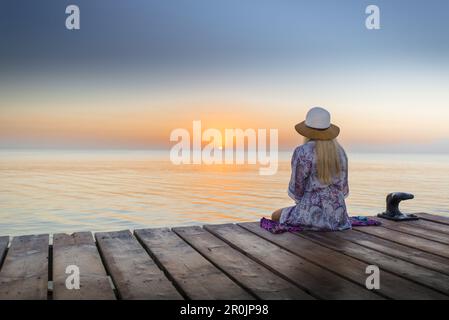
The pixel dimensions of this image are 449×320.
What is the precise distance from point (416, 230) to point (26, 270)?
5.21m

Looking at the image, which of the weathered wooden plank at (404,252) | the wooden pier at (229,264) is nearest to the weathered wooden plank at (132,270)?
the wooden pier at (229,264)

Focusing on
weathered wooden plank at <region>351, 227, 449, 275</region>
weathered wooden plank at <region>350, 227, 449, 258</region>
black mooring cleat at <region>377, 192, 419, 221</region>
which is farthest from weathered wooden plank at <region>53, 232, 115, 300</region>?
black mooring cleat at <region>377, 192, 419, 221</region>

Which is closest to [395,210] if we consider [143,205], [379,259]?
[379,259]

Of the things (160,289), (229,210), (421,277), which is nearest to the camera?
(160,289)

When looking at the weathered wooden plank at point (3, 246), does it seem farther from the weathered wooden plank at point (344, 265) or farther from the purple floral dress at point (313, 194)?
the purple floral dress at point (313, 194)

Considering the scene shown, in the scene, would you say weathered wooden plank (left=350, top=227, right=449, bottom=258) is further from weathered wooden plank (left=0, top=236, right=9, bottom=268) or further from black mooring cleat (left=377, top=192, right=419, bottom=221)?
weathered wooden plank (left=0, top=236, right=9, bottom=268)

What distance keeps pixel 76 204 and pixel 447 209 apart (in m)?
13.9

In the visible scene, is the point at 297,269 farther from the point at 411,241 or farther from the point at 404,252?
the point at 411,241

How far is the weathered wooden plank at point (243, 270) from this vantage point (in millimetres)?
3416

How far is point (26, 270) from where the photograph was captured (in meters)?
4.07

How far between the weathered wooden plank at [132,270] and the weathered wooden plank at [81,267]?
0.31 feet
